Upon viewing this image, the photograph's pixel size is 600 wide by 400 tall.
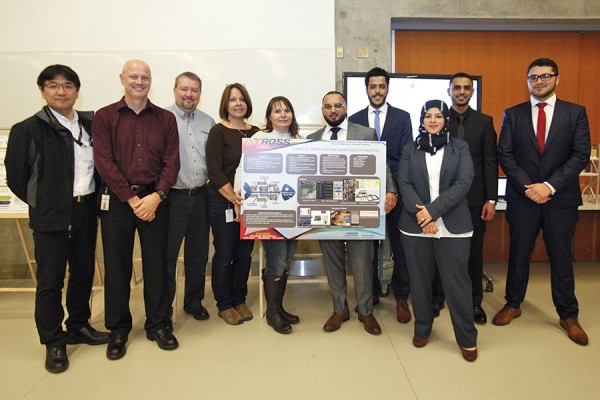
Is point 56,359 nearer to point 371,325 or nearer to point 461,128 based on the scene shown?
point 371,325

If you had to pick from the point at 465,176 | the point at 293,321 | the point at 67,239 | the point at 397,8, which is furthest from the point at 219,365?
the point at 397,8

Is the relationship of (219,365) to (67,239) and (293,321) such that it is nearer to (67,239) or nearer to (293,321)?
(293,321)

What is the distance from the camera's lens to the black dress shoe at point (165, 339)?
2627 millimetres

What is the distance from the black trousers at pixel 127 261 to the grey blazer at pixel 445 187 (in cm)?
164

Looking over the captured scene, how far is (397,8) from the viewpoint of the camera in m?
4.16

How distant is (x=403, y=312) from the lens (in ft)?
10.1

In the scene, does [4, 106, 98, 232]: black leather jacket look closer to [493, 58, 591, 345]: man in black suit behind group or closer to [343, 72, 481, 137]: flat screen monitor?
[343, 72, 481, 137]: flat screen monitor

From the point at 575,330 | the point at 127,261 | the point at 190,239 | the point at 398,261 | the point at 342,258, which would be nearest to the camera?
the point at 127,261

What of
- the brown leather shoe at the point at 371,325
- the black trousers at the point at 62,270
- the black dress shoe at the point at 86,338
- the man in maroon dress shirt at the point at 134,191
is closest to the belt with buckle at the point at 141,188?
the man in maroon dress shirt at the point at 134,191

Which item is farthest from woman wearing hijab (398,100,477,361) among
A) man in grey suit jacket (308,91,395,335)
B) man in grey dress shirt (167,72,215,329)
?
man in grey dress shirt (167,72,215,329)

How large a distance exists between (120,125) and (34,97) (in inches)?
99.1

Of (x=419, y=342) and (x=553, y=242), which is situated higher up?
(x=553, y=242)

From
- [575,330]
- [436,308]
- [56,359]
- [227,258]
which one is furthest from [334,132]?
[56,359]

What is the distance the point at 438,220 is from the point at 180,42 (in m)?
3.28
